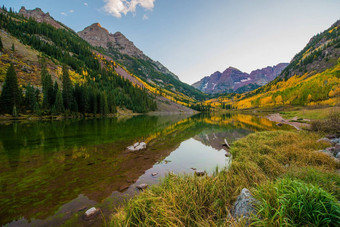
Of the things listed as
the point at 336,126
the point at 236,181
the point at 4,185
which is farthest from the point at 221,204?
the point at 336,126

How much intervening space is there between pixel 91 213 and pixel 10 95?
7199cm

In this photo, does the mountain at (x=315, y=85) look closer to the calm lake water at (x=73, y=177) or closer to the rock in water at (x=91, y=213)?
the calm lake water at (x=73, y=177)

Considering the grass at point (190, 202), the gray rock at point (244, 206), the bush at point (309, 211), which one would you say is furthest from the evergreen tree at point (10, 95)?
the bush at point (309, 211)

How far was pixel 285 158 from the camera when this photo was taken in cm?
1082

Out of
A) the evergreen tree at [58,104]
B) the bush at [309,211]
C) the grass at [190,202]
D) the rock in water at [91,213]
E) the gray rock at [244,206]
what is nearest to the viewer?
the bush at [309,211]

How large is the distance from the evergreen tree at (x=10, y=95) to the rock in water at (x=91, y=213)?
230 feet

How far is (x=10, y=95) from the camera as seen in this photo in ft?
172

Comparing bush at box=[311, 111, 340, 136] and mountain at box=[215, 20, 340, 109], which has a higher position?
mountain at box=[215, 20, 340, 109]

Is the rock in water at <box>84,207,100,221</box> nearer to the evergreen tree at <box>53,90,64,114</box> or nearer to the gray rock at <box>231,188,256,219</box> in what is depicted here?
the gray rock at <box>231,188,256,219</box>

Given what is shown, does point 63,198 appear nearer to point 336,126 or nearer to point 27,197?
point 27,197

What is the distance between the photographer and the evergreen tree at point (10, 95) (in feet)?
170

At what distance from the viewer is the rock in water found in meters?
6.69

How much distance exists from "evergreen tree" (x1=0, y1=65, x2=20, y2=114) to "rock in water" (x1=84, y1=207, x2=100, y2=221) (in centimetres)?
7022

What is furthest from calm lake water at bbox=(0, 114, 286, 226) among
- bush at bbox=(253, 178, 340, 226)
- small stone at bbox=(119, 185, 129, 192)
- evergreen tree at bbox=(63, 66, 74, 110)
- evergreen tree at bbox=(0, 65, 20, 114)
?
evergreen tree at bbox=(63, 66, 74, 110)
